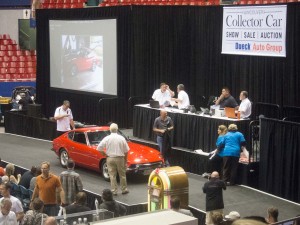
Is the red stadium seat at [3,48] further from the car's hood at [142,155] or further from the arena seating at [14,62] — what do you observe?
the car's hood at [142,155]

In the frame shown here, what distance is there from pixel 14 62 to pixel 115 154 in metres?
20.7

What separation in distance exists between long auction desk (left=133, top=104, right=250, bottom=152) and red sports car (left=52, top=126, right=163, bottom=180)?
1.64 meters

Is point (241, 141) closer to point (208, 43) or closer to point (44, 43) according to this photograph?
point (208, 43)

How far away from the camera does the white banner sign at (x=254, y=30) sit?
2064cm

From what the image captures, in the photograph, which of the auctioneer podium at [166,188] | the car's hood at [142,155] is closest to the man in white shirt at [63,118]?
the car's hood at [142,155]

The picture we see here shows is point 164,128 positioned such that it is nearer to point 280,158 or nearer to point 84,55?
point 280,158

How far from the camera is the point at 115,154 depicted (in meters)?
16.6

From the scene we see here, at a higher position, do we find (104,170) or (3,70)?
(3,70)

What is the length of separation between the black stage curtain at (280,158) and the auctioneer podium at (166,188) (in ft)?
10.7

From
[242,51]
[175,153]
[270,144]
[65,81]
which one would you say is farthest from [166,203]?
[65,81]

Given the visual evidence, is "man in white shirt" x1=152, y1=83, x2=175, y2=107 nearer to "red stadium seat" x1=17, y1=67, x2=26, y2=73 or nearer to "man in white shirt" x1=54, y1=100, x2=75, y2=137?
"man in white shirt" x1=54, y1=100, x2=75, y2=137

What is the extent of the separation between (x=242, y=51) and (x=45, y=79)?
34.9ft

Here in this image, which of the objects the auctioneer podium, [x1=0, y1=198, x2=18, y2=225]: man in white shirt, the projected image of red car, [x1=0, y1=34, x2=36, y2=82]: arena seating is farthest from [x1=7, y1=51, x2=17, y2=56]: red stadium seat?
[x1=0, y1=198, x2=18, y2=225]: man in white shirt

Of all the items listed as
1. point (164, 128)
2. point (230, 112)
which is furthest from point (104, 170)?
point (230, 112)
